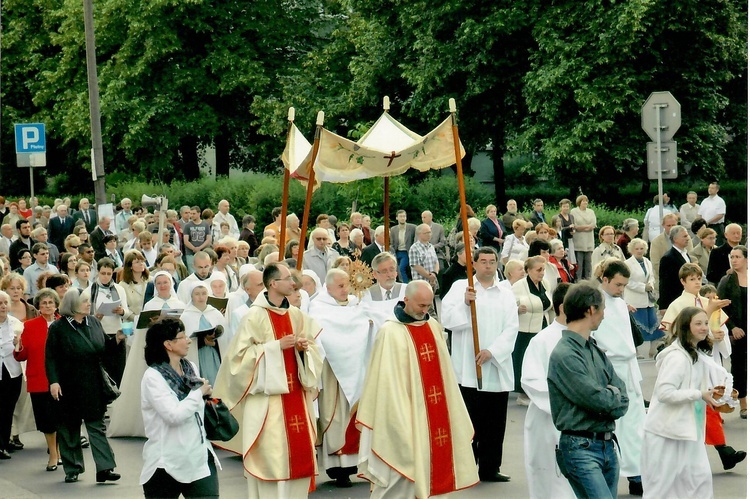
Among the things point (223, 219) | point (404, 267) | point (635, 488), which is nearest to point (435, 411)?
point (635, 488)

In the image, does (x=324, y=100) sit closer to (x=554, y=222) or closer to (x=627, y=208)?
(x=627, y=208)

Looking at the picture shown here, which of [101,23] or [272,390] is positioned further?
[101,23]

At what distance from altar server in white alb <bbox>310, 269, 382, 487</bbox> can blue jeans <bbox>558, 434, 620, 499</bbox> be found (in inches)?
147

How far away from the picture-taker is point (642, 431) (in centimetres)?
955

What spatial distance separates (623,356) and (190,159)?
1353 inches

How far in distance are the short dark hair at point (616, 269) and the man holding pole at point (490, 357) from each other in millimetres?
1441

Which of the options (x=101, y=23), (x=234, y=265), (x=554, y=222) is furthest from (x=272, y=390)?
(x=101, y=23)

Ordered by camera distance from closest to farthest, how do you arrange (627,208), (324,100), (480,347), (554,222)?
(480,347) < (554,222) < (627,208) < (324,100)

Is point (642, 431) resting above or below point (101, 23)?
below

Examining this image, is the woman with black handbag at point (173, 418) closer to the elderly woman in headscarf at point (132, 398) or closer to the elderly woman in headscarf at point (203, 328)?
the elderly woman in headscarf at point (203, 328)

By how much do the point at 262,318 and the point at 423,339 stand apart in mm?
1118

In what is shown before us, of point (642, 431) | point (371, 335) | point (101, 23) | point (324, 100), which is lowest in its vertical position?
point (642, 431)

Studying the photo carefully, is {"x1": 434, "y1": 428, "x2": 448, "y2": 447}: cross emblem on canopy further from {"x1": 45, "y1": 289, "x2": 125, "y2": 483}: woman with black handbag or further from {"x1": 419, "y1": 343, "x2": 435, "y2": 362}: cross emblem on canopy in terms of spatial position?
{"x1": 45, "y1": 289, "x2": 125, "y2": 483}: woman with black handbag

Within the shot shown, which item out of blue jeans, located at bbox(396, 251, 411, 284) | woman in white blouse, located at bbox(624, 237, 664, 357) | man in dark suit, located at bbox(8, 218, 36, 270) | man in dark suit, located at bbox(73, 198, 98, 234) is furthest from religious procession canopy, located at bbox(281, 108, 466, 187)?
man in dark suit, located at bbox(73, 198, 98, 234)
